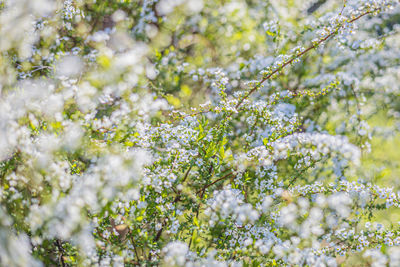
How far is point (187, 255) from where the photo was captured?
1.33m

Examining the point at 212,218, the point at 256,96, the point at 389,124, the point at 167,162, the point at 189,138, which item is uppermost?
the point at 389,124

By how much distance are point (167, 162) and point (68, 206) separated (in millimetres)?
674

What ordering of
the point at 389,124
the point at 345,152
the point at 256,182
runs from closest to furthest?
the point at 345,152 → the point at 256,182 → the point at 389,124

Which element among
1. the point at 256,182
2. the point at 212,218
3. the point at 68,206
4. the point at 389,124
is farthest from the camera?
the point at 389,124

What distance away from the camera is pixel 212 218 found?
143 centimetres

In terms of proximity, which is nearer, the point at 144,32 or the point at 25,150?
the point at 25,150

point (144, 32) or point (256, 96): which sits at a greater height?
point (144, 32)

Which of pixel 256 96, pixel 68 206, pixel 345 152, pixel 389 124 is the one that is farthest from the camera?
pixel 389 124

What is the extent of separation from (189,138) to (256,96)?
50.3 inches

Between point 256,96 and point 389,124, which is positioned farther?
point 389,124

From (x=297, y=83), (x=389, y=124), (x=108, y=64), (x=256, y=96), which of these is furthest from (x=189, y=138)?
(x=389, y=124)

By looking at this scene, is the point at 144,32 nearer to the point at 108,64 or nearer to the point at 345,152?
the point at 108,64

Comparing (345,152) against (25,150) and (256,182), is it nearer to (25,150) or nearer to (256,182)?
(256,182)

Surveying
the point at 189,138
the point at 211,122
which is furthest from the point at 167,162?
the point at 211,122
